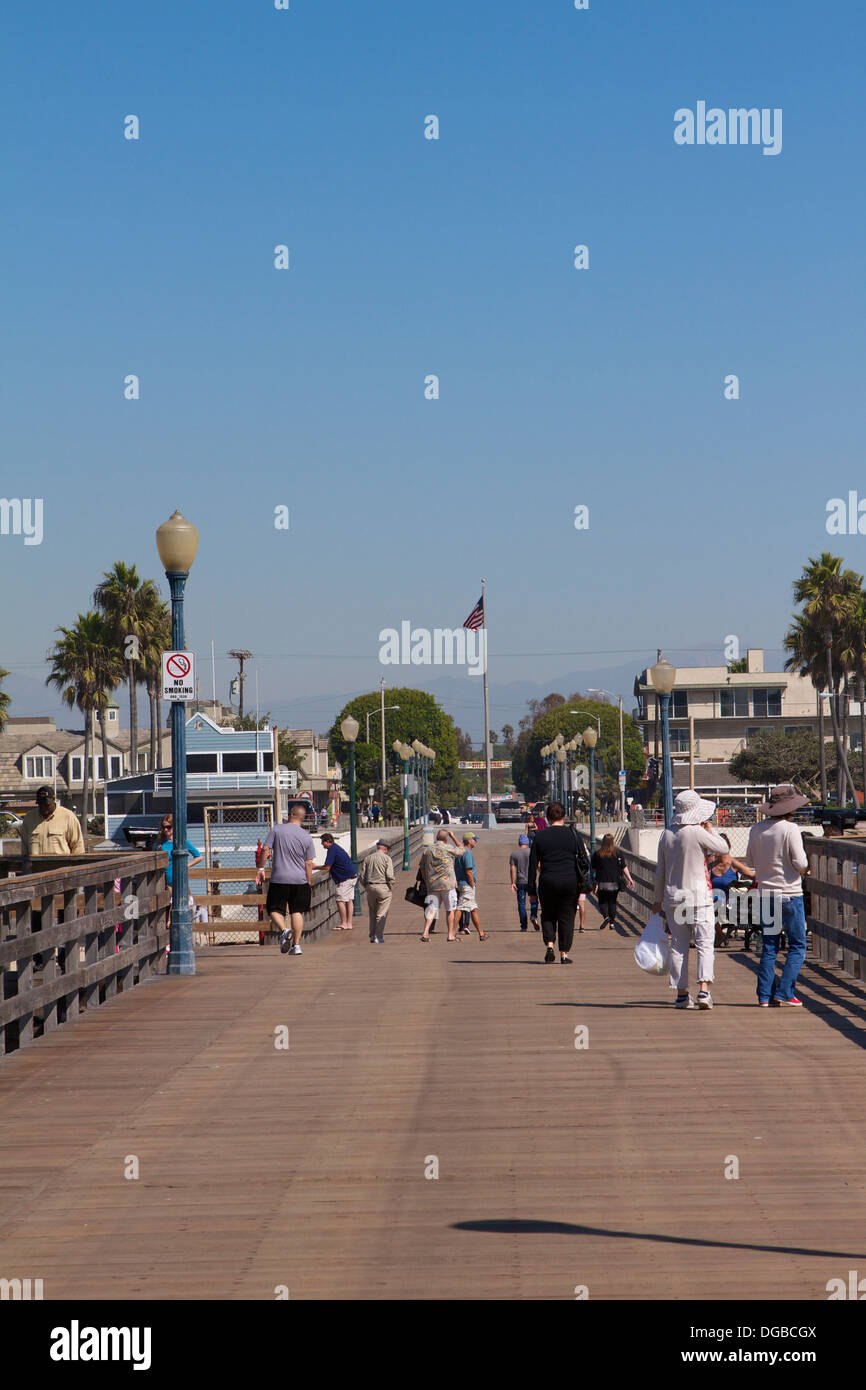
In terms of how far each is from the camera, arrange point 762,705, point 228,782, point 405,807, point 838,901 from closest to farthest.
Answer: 1. point 838,901
2. point 405,807
3. point 228,782
4. point 762,705

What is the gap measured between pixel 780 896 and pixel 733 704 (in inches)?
4371

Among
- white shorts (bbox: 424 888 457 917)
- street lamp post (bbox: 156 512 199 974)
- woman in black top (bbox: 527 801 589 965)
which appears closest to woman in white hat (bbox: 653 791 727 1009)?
woman in black top (bbox: 527 801 589 965)

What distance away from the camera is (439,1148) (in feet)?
25.3

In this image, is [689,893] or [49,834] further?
[49,834]

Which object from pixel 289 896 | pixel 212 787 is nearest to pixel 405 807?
pixel 212 787

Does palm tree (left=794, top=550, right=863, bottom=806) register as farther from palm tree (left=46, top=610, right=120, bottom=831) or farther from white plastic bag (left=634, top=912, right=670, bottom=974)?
white plastic bag (left=634, top=912, right=670, bottom=974)

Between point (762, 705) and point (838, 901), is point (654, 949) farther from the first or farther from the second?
point (762, 705)

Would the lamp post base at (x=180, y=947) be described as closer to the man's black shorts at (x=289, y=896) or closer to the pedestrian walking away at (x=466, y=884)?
the man's black shorts at (x=289, y=896)

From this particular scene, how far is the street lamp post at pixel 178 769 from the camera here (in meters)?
15.3

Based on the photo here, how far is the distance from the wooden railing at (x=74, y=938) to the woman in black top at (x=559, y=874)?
13.1ft

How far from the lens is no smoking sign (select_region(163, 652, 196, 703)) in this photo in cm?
1552

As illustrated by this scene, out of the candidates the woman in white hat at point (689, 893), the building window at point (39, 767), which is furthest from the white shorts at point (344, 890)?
the building window at point (39, 767)

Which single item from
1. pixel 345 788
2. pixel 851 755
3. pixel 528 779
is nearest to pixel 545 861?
pixel 851 755
